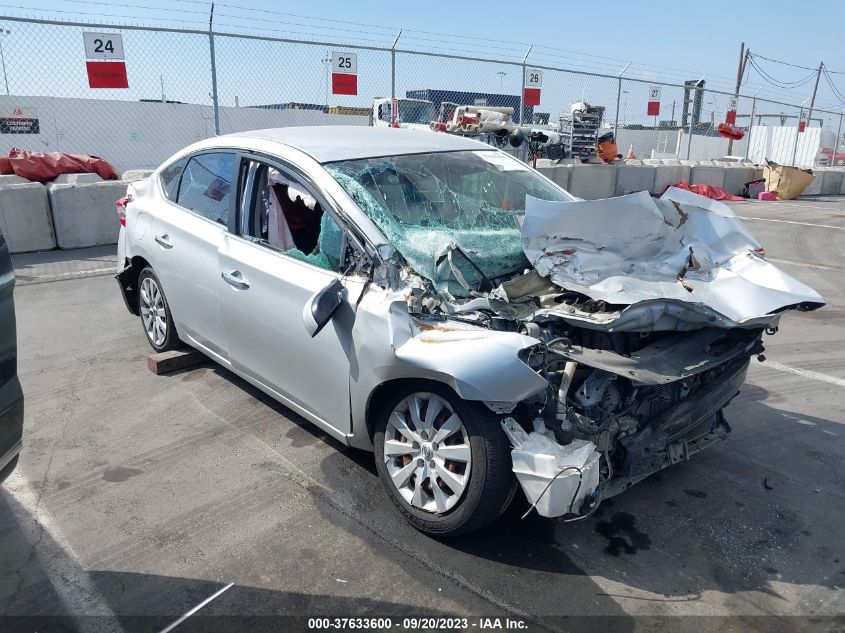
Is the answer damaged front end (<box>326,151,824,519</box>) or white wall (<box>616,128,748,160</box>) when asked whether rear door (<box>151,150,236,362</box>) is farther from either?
white wall (<box>616,128,748,160</box>)

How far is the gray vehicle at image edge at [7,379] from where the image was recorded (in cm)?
246

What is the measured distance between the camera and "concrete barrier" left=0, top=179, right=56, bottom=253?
8555mm

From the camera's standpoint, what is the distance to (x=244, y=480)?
144 inches

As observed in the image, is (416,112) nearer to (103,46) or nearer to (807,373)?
(103,46)

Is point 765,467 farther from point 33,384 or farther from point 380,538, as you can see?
point 33,384

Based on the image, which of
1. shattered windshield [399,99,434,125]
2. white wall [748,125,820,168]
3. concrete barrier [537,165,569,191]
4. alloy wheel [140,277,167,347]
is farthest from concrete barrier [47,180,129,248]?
white wall [748,125,820,168]

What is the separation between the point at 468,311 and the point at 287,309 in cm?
107

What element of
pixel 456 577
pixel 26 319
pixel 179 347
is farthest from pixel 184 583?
pixel 26 319

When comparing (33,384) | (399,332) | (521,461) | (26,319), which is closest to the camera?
(521,461)

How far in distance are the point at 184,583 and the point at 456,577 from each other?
116 cm

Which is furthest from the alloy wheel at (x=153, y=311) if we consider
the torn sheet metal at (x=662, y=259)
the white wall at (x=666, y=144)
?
the white wall at (x=666, y=144)

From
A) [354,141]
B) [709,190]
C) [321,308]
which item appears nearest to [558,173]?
[709,190]

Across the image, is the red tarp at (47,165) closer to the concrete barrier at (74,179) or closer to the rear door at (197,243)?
the concrete barrier at (74,179)

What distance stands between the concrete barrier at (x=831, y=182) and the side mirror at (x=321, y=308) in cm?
2294
